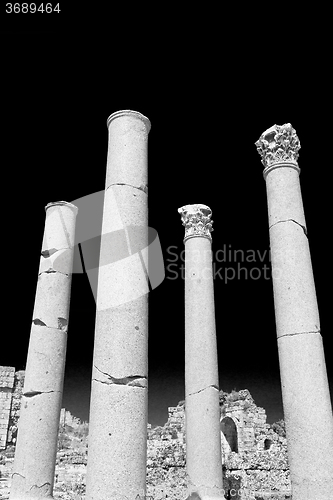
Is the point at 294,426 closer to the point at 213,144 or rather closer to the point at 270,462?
the point at 213,144

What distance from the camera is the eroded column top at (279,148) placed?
44.3 feet

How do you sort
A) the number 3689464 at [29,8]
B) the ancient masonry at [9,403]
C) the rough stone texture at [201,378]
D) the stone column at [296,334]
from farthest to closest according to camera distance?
the ancient masonry at [9,403], the number 3689464 at [29,8], the rough stone texture at [201,378], the stone column at [296,334]

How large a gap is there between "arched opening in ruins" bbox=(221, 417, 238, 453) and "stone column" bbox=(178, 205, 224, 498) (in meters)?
30.8

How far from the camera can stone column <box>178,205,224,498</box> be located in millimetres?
14492

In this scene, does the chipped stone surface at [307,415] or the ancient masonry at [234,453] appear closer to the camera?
the chipped stone surface at [307,415]

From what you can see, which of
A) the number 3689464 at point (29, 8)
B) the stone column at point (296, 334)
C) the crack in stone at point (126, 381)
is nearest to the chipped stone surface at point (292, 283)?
the stone column at point (296, 334)

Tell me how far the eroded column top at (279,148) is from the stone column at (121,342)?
488cm

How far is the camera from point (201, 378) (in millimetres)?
15891

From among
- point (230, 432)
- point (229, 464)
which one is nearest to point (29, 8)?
point (229, 464)

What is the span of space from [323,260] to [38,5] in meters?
23.1

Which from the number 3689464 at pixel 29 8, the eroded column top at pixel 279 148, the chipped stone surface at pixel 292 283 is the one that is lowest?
the chipped stone surface at pixel 292 283

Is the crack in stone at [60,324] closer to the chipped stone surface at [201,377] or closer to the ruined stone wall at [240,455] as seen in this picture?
the chipped stone surface at [201,377]

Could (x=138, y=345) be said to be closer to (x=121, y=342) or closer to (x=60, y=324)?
(x=121, y=342)

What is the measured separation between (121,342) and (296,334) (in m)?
4.91
